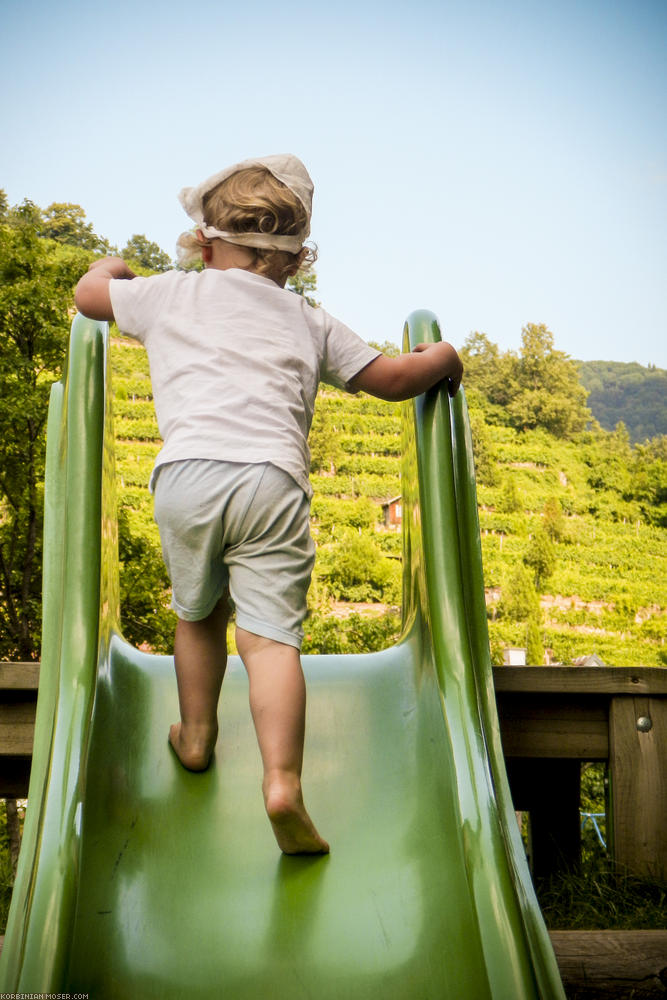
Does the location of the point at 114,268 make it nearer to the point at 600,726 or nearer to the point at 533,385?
the point at 600,726

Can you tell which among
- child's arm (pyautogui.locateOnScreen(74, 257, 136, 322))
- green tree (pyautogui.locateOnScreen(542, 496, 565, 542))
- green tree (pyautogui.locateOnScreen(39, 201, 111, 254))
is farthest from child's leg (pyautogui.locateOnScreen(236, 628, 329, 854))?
green tree (pyautogui.locateOnScreen(39, 201, 111, 254))

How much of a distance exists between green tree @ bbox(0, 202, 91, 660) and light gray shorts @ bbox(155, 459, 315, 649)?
6623 millimetres

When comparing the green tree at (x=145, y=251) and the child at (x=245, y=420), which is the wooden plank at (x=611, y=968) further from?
the green tree at (x=145, y=251)

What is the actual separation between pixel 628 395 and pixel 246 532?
2668cm

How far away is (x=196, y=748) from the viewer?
149cm

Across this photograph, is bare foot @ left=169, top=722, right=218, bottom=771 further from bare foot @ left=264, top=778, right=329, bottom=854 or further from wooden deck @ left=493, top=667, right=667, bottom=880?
wooden deck @ left=493, top=667, right=667, bottom=880

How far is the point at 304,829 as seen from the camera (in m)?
1.27

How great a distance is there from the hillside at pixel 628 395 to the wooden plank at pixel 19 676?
21525mm

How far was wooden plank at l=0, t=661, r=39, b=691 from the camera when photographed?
6.35 ft

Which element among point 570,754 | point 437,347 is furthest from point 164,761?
point 570,754

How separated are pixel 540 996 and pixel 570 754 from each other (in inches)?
40.3

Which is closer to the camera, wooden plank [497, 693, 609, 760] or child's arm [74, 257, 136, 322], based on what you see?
child's arm [74, 257, 136, 322]

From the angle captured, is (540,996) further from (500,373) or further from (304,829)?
(500,373)

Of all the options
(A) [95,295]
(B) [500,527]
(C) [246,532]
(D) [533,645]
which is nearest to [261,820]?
(C) [246,532]
